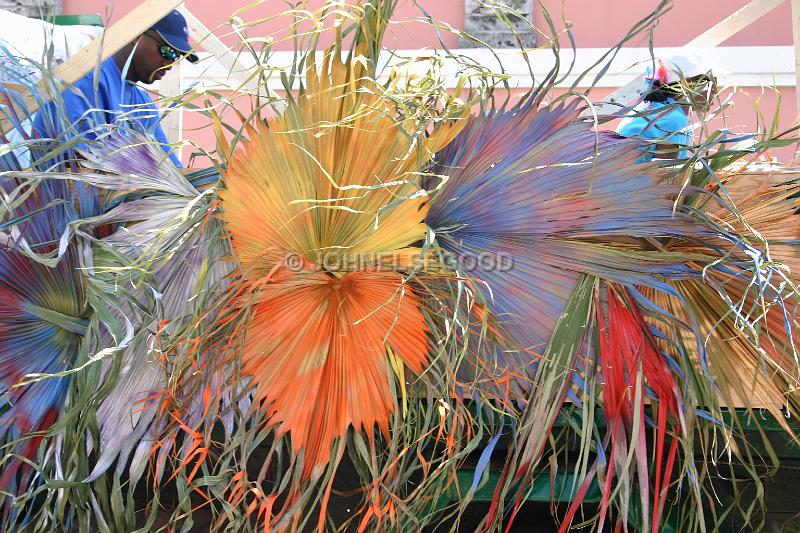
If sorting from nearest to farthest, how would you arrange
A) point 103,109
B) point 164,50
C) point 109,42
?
point 109,42 < point 103,109 < point 164,50

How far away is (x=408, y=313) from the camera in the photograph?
47.7 inches

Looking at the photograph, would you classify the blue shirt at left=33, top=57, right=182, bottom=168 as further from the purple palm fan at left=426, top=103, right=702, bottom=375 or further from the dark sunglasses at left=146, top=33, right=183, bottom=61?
the purple palm fan at left=426, top=103, right=702, bottom=375

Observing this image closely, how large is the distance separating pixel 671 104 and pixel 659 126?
225mm

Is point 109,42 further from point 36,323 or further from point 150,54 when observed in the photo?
point 150,54

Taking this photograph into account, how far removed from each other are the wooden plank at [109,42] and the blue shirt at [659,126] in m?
0.81

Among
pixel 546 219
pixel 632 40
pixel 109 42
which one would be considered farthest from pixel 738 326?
pixel 632 40

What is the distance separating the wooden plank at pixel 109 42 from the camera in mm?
1315

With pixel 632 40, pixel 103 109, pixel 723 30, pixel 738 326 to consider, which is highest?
pixel 632 40

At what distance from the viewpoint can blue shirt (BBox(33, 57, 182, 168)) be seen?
4.33ft

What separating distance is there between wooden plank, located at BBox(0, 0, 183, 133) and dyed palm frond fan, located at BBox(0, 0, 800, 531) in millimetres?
211

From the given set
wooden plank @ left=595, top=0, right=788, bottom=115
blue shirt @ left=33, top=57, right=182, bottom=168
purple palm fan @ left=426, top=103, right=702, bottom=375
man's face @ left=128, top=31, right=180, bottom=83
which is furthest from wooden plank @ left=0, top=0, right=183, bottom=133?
wooden plank @ left=595, top=0, right=788, bottom=115

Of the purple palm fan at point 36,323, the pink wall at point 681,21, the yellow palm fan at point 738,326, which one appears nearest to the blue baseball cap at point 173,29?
the purple palm fan at point 36,323

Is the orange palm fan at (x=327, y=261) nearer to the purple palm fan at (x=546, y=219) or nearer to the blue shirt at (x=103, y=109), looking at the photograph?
the purple palm fan at (x=546, y=219)

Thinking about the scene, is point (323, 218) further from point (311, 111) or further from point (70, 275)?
point (70, 275)
